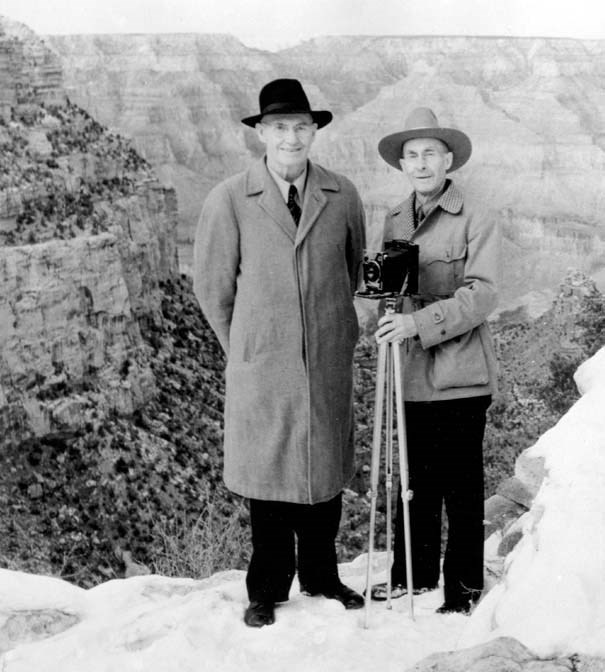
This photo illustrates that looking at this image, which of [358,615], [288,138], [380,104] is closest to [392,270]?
[288,138]

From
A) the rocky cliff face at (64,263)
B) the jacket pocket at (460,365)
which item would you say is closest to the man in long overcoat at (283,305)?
the jacket pocket at (460,365)

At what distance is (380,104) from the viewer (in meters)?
98.5

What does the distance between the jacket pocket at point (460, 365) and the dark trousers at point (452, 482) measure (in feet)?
0.33

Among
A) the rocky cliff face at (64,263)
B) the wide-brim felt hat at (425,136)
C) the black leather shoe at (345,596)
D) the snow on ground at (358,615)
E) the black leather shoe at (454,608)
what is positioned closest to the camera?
the snow on ground at (358,615)

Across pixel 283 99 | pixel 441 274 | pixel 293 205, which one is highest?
pixel 283 99

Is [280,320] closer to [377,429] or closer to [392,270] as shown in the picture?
[392,270]

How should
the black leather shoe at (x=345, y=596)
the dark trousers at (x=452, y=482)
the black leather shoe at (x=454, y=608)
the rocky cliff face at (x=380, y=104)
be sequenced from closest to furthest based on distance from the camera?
1. the dark trousers at (x=452, y=482)
2. the black leather shoe at (x=454, y=608)
3. the black leather shoe at (x=345, y=596)
4. the rocky cliff face at (x=380, y=104)

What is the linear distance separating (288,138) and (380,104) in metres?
98.0

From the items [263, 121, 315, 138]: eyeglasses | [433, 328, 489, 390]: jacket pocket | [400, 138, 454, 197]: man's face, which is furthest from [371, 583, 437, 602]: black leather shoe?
[263, 121, 315, 138]: eyeglasses

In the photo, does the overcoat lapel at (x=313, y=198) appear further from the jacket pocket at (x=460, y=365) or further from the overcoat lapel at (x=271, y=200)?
the jacket pocket at (x=460, y=365)

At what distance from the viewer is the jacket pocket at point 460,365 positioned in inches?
150

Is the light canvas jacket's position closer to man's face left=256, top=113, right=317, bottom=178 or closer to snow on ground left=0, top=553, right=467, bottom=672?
man's face left=256, top=113, right=317, bottom=178

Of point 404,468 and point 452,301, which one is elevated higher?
point 452,301

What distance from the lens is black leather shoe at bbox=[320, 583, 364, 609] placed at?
4.15 m
